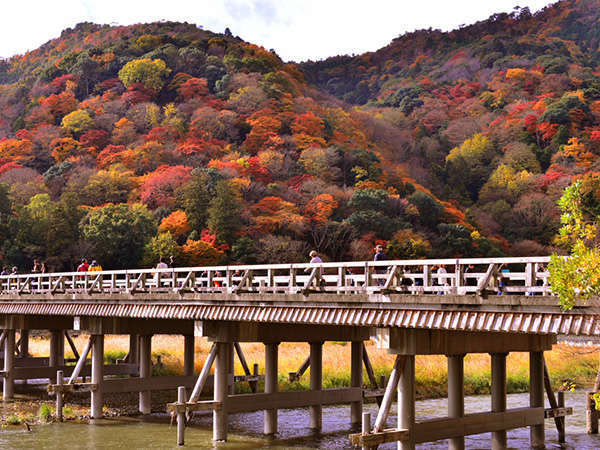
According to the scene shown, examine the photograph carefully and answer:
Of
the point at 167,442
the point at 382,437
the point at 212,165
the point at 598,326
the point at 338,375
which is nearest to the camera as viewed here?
the point at 598,326

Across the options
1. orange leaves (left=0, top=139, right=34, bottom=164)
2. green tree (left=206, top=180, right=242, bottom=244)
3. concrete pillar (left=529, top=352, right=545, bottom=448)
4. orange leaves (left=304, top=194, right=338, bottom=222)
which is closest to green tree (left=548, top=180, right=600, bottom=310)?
concrete pillar (left=529, top=352, right=545, bottom=448)

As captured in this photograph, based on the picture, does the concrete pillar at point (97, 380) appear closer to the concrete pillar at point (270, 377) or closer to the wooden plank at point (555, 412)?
the concrete pillar at point (270, 377)

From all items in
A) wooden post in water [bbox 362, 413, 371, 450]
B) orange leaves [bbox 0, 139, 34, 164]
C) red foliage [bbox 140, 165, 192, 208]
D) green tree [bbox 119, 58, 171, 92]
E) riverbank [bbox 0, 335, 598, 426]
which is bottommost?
riverbank [bbox 0, 335, 598, 426]

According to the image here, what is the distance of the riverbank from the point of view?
30172mm

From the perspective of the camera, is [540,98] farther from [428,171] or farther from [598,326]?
[598,326]

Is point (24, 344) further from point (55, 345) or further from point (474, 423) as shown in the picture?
point (474, 423)

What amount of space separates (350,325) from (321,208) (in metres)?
41.9

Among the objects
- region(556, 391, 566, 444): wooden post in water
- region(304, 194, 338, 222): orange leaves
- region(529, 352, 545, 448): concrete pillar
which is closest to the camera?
Answer: region(529, 352, 545, 448): concrete pillar

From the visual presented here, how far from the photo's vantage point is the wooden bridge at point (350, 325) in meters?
15.1

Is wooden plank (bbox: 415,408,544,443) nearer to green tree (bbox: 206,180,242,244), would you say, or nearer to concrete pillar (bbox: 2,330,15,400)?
concrete pillar (bbox: 2,330,15,400)

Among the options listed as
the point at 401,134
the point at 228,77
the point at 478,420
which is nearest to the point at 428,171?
the point at 401,134

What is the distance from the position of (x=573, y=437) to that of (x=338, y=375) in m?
11.8

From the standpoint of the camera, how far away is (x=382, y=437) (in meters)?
16.5

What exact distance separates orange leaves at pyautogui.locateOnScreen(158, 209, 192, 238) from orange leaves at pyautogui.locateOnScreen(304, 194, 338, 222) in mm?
9132
